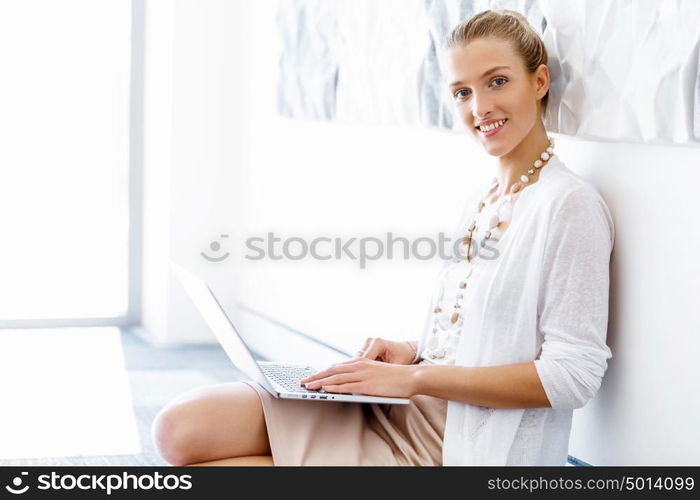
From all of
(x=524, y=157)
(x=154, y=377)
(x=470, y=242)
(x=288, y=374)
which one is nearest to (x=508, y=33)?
(x=524, y=157)

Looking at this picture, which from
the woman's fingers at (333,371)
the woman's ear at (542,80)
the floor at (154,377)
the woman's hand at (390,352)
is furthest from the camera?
the floor at (154,377)

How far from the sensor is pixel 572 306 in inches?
63.7

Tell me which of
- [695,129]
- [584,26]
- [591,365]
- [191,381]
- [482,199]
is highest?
[584,26]

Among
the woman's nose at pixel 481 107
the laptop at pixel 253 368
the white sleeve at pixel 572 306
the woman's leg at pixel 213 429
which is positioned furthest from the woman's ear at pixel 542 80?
the woman's leg at pixel 213 429

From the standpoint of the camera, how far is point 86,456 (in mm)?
2668

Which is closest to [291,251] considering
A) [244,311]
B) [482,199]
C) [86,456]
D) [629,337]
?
[244,311]

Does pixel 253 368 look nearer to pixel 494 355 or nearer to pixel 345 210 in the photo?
pixel 494 355

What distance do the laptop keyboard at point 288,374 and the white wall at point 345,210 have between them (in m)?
0.55

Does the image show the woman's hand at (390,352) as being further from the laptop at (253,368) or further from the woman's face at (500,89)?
the woman's face at (500,89)

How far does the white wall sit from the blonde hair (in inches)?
7.6

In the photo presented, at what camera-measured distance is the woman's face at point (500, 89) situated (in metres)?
1.78

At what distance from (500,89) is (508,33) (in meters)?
0.10

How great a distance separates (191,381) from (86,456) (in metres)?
1.01
